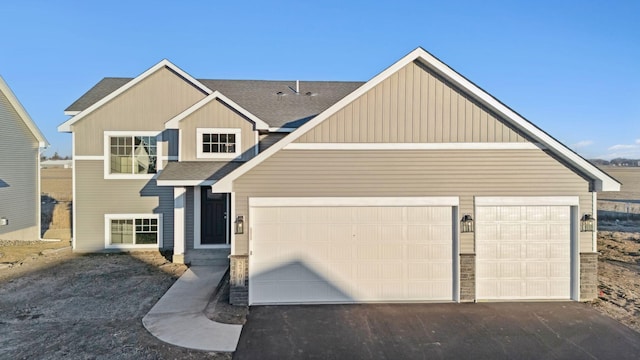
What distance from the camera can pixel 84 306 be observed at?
790 cm

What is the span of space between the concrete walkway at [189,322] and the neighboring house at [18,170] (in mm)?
11812

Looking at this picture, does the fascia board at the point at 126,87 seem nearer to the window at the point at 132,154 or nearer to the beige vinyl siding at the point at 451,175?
the window at the point at 132,154

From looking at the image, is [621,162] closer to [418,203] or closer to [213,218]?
[418,203]

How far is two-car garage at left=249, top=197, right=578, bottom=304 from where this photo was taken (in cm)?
805

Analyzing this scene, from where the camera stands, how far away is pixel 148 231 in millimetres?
13180

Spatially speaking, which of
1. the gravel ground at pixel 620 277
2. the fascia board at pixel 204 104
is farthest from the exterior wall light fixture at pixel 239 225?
the gravel ground at pixel 620 277

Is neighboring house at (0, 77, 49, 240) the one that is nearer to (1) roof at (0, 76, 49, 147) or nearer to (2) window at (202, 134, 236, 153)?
(1) roof at (0, 76, 49, 147)

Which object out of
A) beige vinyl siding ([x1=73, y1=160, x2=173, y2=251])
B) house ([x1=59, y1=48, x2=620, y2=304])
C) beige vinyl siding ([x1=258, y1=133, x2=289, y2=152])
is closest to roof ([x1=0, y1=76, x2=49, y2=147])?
beige vinyl siding ([x1=73, y1=160, x2=173, y2=251])

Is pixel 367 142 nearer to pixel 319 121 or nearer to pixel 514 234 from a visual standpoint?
pixel 319 121

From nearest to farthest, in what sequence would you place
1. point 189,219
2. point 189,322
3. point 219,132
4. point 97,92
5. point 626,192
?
point 189,322
point 189,219
point 219,132
point 97,92
point 626,192

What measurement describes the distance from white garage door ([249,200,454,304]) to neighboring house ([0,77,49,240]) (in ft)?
47.0

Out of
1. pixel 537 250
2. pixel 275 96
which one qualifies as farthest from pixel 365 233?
pixel 275 96

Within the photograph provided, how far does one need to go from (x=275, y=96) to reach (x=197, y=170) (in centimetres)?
560

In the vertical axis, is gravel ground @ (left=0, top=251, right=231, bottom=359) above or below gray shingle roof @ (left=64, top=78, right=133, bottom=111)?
below
